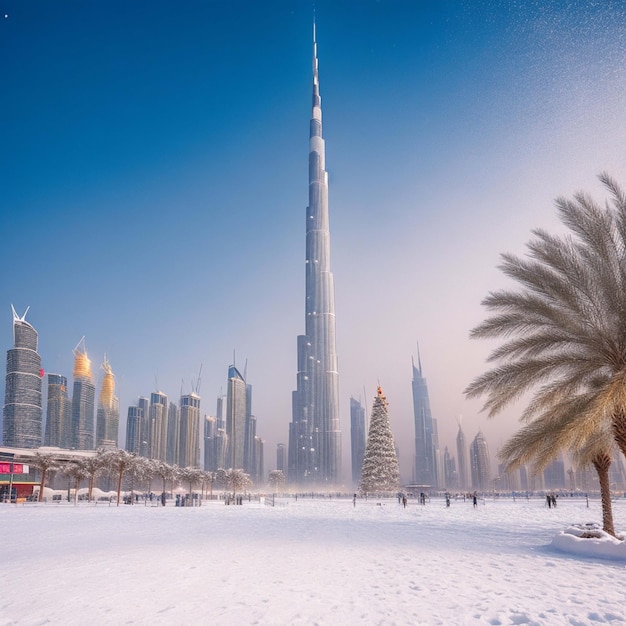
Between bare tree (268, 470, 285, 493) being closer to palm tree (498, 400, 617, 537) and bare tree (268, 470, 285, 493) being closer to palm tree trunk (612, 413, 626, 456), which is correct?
palm tree (498, 400, 617, 537)

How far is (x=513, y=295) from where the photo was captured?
1625 cm

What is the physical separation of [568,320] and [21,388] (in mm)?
216522

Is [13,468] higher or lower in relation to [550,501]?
higher

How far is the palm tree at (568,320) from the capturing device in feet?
47.5

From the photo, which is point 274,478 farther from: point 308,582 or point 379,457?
point 308,582

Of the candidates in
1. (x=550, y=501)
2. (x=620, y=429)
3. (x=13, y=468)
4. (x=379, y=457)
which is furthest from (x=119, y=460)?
(x=620, y=429)

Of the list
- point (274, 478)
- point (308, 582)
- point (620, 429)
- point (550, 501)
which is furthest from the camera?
point (274, 478)

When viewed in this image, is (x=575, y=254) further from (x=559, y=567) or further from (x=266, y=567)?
(x=266, y=567)

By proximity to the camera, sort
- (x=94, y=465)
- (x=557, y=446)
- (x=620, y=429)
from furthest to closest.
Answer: (x=94, y=465), (x=557, y=446), (x=620, y=429)

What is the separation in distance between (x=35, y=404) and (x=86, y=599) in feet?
718

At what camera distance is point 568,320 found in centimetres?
1525

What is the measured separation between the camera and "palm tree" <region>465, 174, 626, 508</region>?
14.5 metres

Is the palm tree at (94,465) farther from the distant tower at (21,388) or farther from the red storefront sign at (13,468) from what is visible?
the distant tower at (21,388)

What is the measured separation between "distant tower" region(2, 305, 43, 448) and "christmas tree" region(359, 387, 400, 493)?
173 metres
